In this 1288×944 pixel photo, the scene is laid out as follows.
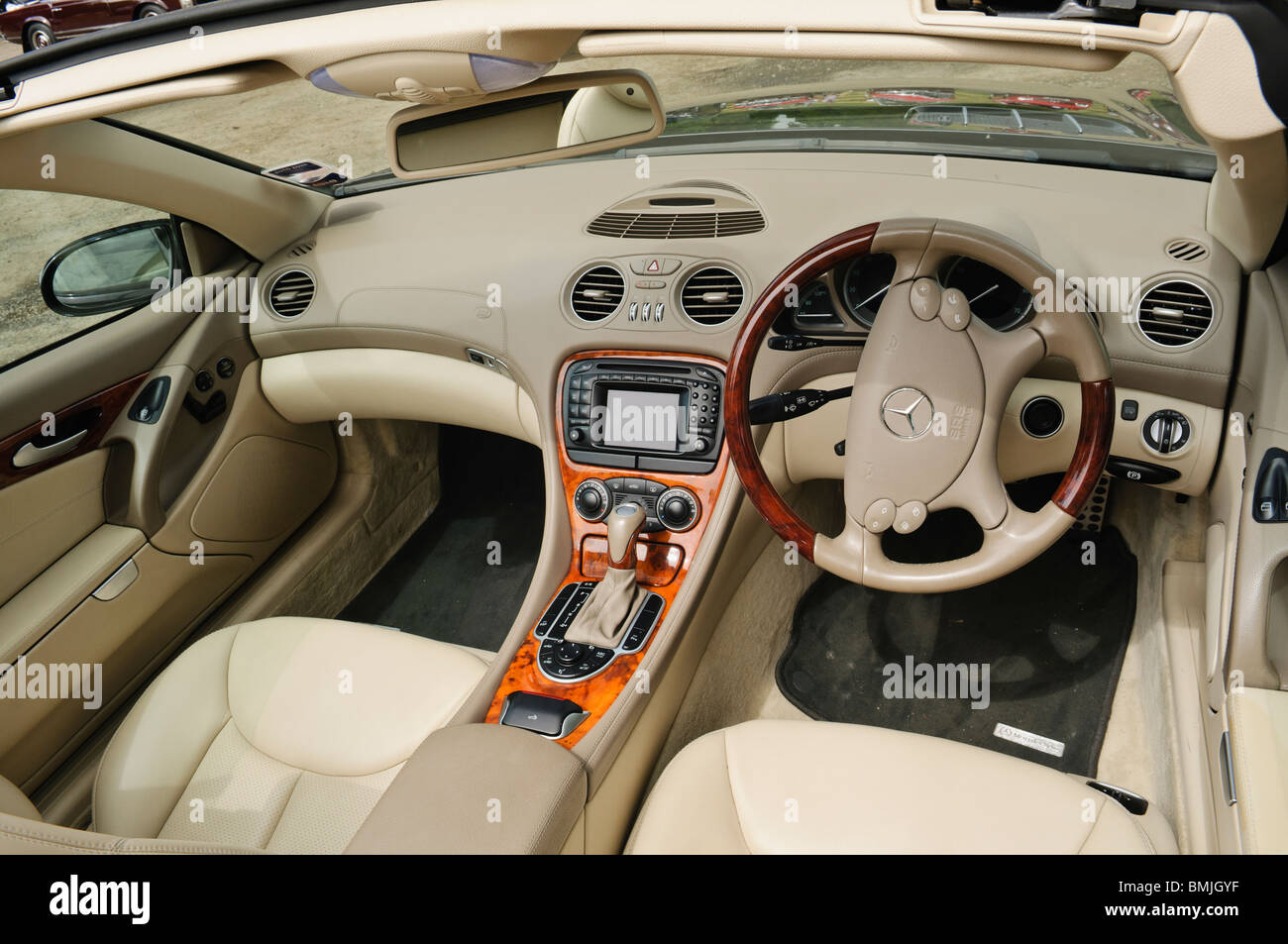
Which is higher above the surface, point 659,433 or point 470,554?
point 659,433

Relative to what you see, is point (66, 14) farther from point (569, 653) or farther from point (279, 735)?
point (569, 653)

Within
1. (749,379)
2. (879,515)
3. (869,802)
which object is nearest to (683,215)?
(749,379)

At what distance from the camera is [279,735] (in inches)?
64.1

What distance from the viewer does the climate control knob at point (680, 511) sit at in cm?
183

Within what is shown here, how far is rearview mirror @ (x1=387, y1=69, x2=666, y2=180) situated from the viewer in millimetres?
1275

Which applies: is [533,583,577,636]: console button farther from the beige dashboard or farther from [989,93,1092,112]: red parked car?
[989,93,1092,112]: red parked car

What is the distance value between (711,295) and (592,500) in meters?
0.51

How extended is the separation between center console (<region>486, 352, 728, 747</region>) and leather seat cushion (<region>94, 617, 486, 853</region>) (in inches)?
8.0

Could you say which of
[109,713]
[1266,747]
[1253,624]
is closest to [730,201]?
[1253,624]

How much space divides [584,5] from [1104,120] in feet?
5.21

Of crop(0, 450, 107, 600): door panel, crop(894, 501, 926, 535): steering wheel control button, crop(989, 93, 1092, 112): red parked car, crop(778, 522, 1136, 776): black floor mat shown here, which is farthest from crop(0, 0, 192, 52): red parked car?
crop(894, 501, 926, 535): steering wheel control button

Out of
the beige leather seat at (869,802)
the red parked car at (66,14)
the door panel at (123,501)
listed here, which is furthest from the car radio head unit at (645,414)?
the red parked car at (66,14)

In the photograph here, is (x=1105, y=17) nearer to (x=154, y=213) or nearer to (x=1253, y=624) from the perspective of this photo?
Result: (x=1253, y=624)

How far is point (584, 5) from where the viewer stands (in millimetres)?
923
